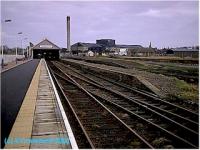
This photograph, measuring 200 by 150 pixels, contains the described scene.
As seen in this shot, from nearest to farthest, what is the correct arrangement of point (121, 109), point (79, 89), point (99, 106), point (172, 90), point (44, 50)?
point (121, 109) < point (99, 106) < point (172, 90) < point (79, 89) < point (44, 50)

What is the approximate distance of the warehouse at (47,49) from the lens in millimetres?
91456

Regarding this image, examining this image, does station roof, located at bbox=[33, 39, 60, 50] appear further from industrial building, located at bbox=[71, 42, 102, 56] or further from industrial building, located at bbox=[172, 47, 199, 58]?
industrial building, located at bbox=[71, 42, 102, 56]

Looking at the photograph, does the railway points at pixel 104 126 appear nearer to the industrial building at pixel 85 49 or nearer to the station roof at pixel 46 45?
the station roof at pixel 46 45

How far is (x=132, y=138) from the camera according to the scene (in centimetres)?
842

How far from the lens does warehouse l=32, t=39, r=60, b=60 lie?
91.5 meters

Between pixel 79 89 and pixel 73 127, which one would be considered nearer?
pixel 73 127

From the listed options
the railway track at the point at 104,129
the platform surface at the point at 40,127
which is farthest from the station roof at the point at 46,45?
the platform surface at the point at 40,127

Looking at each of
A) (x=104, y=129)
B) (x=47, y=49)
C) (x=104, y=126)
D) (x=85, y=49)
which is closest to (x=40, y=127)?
(x=104, y=129)

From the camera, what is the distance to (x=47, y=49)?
9225cm

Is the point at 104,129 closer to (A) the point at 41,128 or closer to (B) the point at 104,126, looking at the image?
(B) the point at 104,126

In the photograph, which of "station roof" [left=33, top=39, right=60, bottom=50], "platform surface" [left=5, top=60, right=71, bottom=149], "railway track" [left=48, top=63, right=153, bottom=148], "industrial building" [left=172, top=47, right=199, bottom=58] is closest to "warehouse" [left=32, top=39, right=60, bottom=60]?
"station roof" [left=33, top=39, right=60, bottom=50]

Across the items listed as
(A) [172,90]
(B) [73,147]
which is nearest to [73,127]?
(B) [73,147]

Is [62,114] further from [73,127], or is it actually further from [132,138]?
[132,138]

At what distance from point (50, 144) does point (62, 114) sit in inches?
126
